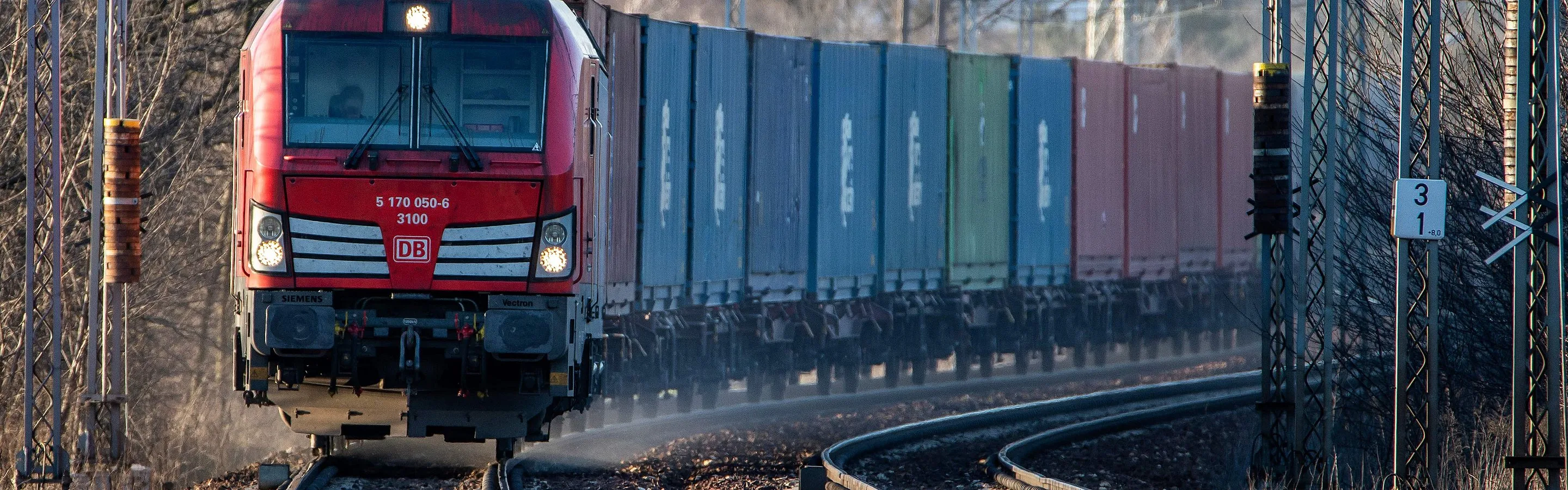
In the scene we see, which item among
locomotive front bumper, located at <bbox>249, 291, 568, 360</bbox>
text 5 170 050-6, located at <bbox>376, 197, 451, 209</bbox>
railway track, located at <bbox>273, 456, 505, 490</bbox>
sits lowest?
railway track, located at <bbox>273, 456, 505, 490</bbox>

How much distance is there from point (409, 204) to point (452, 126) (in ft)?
1.70

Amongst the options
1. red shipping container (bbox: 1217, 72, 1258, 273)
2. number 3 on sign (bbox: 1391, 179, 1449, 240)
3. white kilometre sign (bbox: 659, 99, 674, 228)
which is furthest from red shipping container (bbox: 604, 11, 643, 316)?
red shipping container (bbox: 1217, 72, 1258, 273)

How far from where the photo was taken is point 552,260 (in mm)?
9984

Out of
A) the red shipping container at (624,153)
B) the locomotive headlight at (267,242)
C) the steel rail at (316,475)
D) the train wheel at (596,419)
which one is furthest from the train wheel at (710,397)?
the locomotive headlight at (267,242)

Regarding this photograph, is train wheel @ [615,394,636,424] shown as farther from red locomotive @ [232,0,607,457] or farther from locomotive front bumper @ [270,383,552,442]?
red locomotive @ [232,0,607,457]

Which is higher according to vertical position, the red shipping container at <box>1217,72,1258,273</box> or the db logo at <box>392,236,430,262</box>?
the red shipping container at <box>1217,72,1258,273</box>

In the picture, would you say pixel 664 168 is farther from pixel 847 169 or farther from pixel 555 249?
pixel 555 249

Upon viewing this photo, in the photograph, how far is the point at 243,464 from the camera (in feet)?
56.3

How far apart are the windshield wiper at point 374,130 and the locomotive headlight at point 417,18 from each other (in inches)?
13.7

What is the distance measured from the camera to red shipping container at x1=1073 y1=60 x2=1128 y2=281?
995 inches

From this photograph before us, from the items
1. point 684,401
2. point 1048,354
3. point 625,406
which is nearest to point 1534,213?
→ point 625,406

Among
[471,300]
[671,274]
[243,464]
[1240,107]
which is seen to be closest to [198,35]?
[243,464]

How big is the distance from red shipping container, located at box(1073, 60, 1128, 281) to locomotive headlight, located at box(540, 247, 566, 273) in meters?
16.0

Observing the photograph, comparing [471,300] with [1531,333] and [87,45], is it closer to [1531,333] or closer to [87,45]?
[1531,333]
